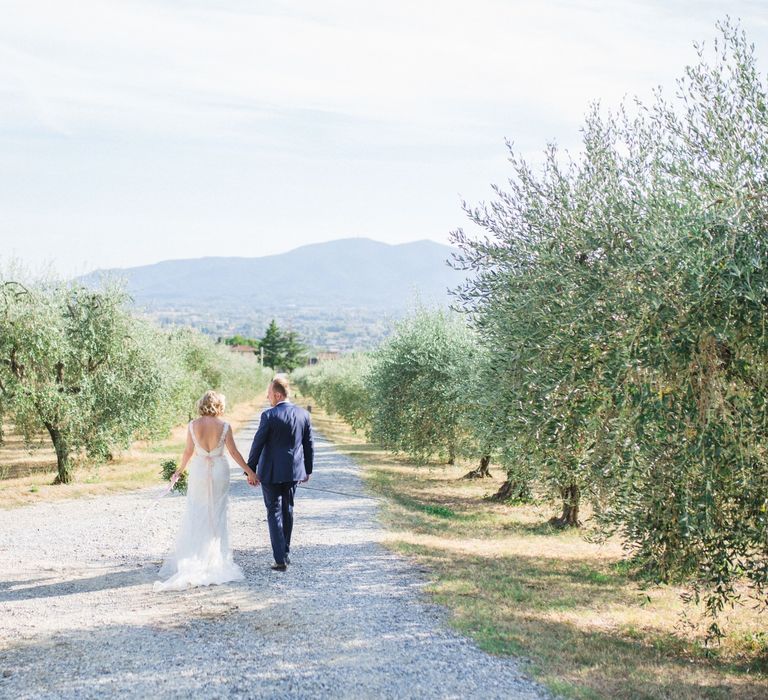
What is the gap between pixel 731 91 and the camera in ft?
24.6

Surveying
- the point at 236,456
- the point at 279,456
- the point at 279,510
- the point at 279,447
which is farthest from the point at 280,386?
the point at 279,510

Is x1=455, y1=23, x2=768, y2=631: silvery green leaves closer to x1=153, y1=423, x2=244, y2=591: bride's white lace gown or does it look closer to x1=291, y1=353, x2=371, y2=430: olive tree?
x1=153, y1=423, x2=244, y2=591: bride's white lace gown

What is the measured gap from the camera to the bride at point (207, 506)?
9.08 meters

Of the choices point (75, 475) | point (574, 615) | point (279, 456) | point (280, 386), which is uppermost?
point (280, 386)

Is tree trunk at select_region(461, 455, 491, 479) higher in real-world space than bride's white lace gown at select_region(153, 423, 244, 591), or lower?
lower

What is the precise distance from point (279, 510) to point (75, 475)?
14.1m

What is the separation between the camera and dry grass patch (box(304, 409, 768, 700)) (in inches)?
261

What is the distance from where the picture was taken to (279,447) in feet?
30.8

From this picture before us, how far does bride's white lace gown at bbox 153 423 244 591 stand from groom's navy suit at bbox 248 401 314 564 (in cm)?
45

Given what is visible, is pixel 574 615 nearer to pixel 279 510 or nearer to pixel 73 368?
pixel 279 510

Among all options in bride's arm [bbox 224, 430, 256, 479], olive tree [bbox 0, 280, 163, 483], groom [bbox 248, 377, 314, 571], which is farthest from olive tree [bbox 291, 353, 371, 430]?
bride's arm [bbox 224, 430, 256, 479]

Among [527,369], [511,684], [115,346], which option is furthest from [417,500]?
[511,684]

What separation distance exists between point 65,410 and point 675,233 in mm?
16688

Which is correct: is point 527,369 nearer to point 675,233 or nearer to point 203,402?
point 675,233
